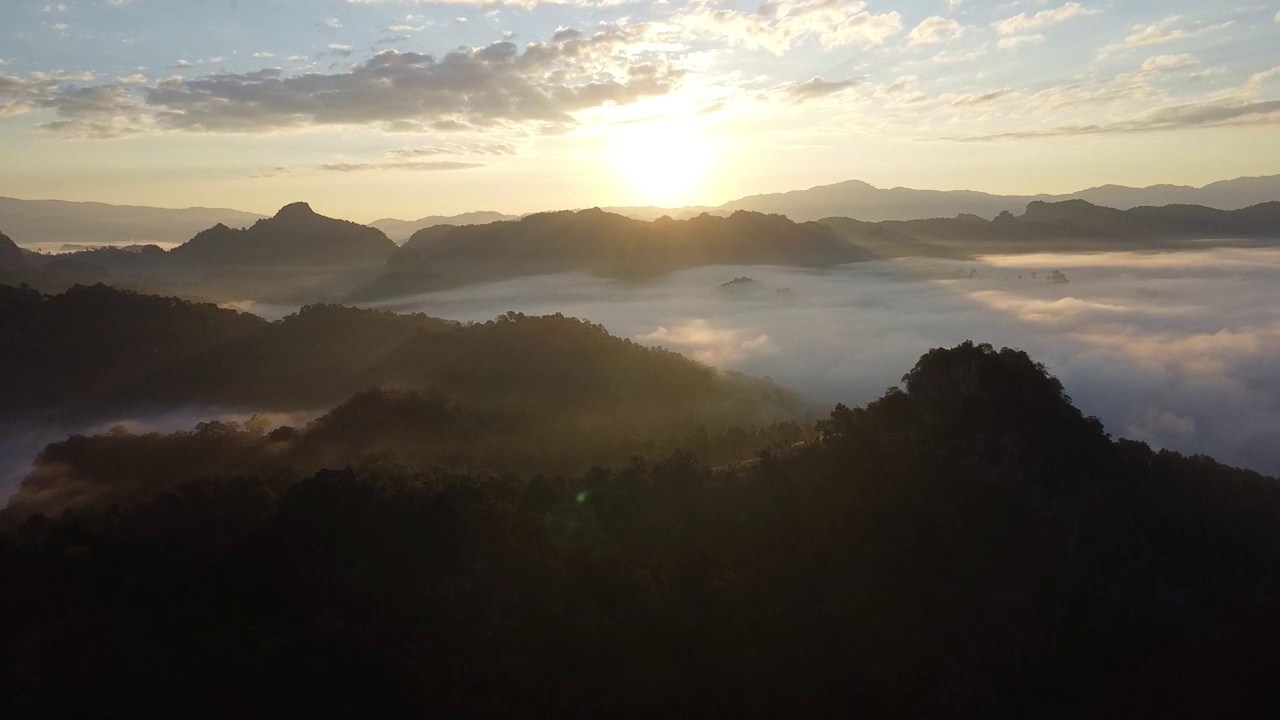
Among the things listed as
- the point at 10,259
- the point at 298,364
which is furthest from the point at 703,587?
the point at 10,259

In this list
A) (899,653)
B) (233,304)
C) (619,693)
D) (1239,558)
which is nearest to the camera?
(619,693)

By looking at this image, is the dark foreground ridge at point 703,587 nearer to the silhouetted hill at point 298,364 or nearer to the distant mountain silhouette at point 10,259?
the silhouetted hill at point 298,364

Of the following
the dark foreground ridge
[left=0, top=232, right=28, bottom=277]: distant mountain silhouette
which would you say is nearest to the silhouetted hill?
the dark foreground ridge

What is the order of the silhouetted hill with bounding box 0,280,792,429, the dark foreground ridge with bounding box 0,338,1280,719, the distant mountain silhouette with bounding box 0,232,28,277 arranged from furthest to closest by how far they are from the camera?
the distant mountain silhouette with bounding box 0,232,28,277, the silhouetted hill with bounding box 0,280,792,429, the dark foreground ridge with bounding box 0,338,1280,719

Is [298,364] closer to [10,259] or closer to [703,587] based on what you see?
[703,587]

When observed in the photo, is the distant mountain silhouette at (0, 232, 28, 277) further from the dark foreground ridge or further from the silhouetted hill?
the dark foreground ridge

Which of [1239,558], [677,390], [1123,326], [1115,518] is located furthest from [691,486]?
[1123,326]

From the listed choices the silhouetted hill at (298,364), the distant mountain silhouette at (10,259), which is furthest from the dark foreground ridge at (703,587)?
the distant mountain silhouette at (10,259)

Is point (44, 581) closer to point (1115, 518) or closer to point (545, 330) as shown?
point (1115, 518)
